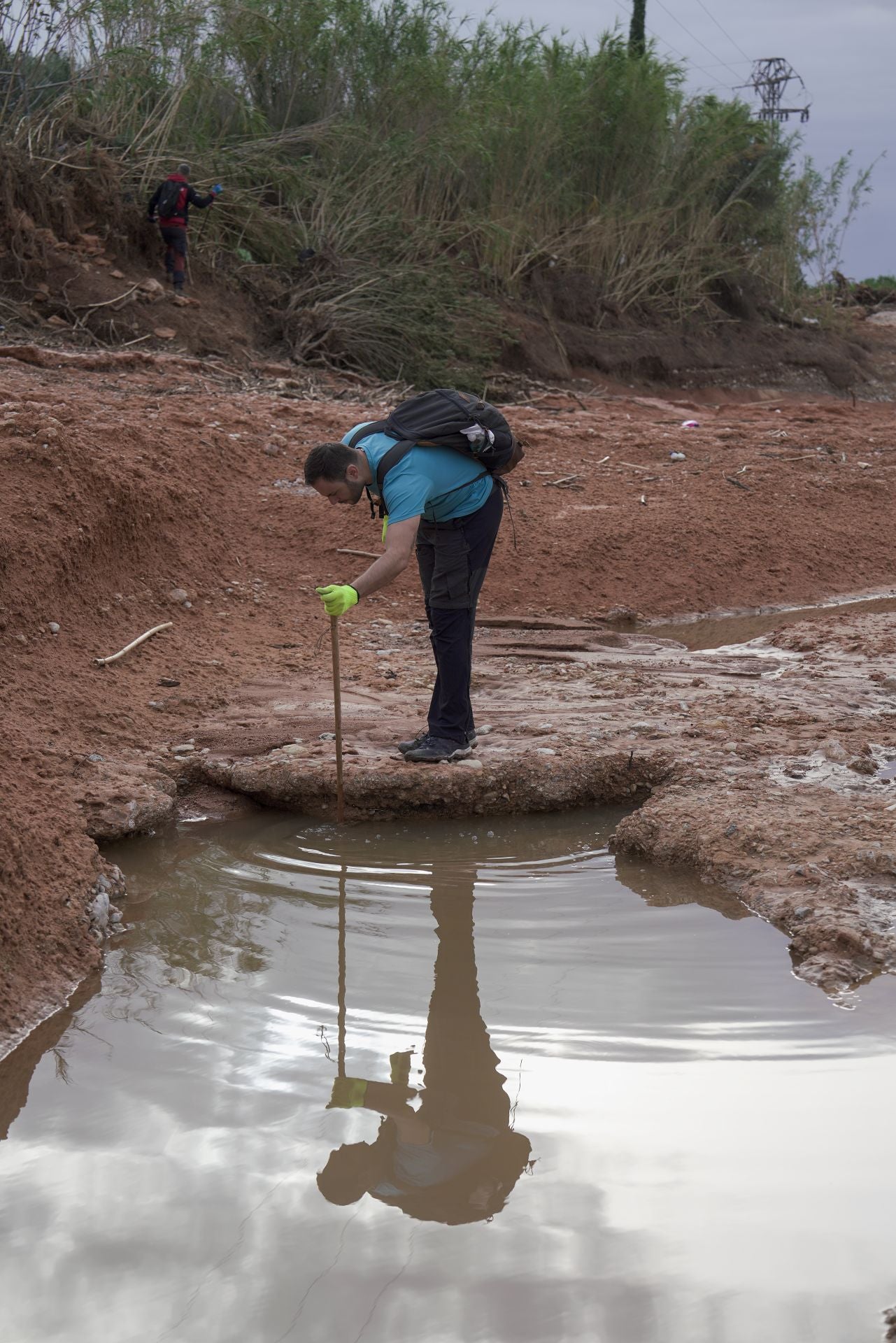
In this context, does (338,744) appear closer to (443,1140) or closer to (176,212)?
(443,1140)

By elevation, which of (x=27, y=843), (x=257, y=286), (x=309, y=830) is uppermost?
(x=257, y=286)

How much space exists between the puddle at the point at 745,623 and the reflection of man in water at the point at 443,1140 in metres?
4.04

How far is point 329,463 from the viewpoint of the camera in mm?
3771

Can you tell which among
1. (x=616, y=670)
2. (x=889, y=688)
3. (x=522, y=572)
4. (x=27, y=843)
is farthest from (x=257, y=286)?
(x=27, y=843)

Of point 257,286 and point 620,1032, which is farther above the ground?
point 257,286

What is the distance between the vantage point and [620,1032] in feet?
9.29

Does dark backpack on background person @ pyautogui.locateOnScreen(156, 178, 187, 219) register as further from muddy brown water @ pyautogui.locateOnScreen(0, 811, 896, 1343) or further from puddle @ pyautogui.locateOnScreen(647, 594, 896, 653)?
muddy brown water @ pyautogui.locateOnScreen(0, 811, 896, 1343)

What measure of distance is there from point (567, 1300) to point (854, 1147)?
725 millimetres

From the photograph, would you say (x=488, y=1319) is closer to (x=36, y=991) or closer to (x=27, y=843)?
(x=36, y=991)

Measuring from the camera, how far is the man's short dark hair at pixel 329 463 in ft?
12.4

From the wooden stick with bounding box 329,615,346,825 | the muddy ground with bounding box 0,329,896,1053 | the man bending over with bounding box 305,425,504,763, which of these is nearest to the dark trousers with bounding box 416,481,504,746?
the man bending over with bounding box 305,425,504,763

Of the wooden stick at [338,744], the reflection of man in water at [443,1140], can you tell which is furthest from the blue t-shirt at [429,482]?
the reflection of man in water at [443,1140]

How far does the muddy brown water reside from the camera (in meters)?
2.02

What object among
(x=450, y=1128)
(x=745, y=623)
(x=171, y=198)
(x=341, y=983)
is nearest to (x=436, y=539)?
(x=341, y=983)
